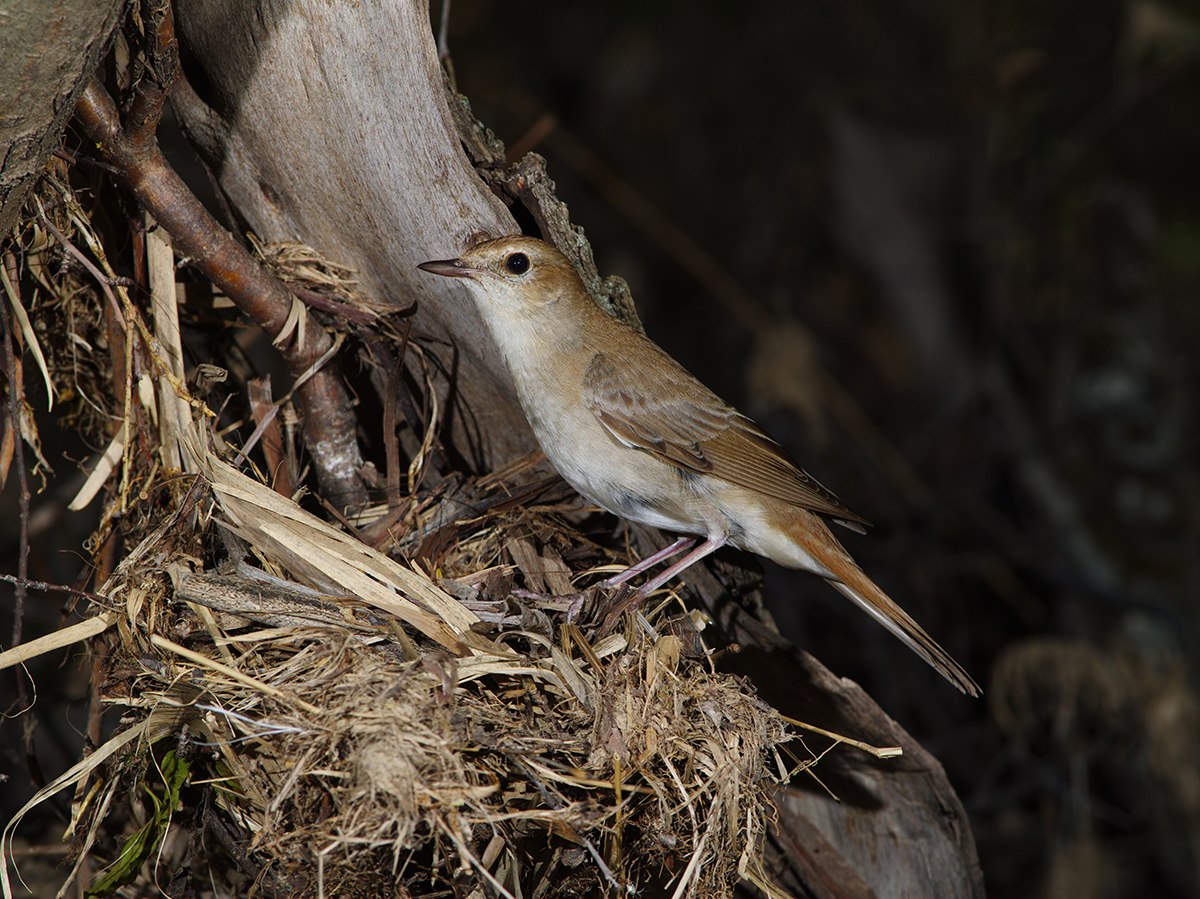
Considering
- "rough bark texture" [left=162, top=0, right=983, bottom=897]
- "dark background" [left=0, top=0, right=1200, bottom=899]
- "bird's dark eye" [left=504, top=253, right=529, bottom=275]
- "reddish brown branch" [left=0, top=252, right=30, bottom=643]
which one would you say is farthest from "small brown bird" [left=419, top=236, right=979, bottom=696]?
"reddish brown branch" [left=0, top=252, right=30, bottom=643]

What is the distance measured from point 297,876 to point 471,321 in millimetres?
1500

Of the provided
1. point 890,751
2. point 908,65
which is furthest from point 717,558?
point 908,65

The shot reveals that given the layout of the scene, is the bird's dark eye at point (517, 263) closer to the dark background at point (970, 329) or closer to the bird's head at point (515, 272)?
the bird's head at point (515, 272)

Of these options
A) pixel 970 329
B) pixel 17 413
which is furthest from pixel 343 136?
pixel 970 329

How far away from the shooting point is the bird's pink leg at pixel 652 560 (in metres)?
2.74

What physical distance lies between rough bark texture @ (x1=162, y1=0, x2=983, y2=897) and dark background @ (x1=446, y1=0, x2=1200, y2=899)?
1117 millimetres

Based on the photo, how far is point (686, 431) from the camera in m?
3.19

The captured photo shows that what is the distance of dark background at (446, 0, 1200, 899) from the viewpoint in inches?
196

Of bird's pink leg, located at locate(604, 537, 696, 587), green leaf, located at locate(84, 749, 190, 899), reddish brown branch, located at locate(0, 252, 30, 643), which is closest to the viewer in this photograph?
green leaf, located at locate(84, 749, 190, 899)

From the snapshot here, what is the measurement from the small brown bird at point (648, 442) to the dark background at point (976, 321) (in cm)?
100

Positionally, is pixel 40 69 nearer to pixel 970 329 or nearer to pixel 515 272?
pixel 515 272

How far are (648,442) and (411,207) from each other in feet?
3.01

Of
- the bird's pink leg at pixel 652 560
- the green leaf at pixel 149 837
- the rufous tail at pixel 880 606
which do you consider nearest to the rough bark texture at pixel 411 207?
the bird's pink leg at pixel 652 560

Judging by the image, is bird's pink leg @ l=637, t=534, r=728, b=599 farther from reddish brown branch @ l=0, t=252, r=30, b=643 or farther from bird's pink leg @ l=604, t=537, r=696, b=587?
reddish brown branch @ l=0, t=252, r=30, b=643
